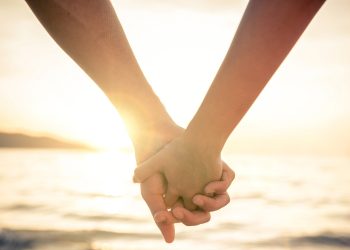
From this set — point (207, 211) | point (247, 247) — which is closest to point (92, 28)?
point (207, 211)

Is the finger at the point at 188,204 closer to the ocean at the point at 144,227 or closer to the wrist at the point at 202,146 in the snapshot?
the wrist at the point at 202,146

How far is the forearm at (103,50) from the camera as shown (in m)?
2.10

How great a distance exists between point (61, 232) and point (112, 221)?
1.34 meters

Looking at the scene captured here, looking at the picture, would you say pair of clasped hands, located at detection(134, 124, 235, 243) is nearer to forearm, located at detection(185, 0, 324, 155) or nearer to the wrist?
the wrist

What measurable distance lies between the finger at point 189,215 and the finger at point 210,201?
0.05m

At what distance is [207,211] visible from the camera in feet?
8.64

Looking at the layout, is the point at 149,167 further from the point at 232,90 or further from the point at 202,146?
the point at 232,90

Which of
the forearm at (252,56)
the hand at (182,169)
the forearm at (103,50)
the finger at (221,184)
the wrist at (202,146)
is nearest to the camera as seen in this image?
the forearm at (252,56)

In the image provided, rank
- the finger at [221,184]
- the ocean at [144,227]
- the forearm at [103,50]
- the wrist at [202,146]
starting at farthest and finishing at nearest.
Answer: the ocean at [144,227] → the finger at [221,184] → the wrist at [202,146] → the forearm at [103,50]

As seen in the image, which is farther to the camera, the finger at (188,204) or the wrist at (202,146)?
the finger at (188,204)

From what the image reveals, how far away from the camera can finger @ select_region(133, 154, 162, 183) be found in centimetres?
252

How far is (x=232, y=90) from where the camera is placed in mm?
1977

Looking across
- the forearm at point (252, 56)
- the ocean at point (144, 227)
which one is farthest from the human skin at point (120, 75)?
the ocean at point (144, 227)

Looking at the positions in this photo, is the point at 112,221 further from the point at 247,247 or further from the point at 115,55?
the point at 115,55
